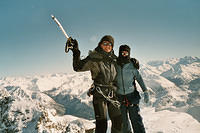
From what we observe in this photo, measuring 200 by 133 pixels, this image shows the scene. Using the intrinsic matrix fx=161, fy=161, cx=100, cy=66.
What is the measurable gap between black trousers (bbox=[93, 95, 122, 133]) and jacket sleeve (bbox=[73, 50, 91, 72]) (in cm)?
108

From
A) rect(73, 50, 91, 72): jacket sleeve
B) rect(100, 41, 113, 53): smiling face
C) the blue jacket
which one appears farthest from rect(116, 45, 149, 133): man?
rect(73, 50, 91, 72): jacket sleeve

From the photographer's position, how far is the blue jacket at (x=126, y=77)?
6602 mm

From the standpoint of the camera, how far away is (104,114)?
5.29 metres

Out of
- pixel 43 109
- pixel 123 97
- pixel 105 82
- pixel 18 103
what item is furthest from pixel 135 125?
pixel 18 103

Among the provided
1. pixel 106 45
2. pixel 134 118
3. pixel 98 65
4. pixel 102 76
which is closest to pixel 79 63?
pixel 98 65

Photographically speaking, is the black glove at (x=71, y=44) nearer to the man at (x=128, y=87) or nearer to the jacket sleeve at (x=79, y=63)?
the jacket sleeve at (x=79, y=63)

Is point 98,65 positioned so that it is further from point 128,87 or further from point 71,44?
point 128,87

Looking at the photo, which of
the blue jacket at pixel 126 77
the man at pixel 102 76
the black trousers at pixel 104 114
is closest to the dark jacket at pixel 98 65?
the man at pixel 102 76

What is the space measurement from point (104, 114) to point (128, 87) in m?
1.87

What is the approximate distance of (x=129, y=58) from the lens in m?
6.82

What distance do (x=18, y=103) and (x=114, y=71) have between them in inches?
273

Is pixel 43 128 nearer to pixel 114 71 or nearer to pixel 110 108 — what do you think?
pixel 110 108

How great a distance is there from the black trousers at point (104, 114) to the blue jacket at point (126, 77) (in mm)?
1218

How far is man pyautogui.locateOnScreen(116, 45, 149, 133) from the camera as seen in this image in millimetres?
6582
